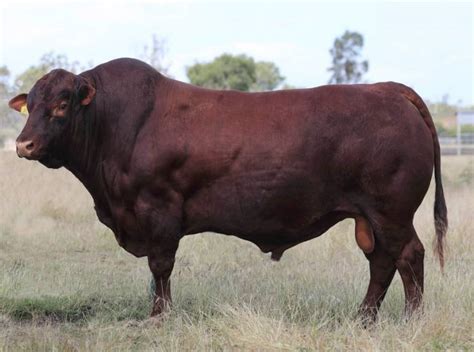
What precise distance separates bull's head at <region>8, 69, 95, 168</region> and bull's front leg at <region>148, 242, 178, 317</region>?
105 cm

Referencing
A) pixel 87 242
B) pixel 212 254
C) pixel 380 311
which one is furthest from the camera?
pixel 87 242

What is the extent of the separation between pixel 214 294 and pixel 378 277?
1404 mm

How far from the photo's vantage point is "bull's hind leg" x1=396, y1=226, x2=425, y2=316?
215 inches

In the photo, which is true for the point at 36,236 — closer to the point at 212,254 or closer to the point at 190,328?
the point at 212,254

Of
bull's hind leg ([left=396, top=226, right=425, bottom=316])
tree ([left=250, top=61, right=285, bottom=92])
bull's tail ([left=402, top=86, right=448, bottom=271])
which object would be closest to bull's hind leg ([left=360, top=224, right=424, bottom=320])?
bull's hind leg ([left=396, top=226, right=425, bottom=316])

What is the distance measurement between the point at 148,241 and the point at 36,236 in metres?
4.51

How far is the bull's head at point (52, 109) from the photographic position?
5.23 metres

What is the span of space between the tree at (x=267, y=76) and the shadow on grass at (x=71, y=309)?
137 ft

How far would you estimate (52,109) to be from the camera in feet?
17.5

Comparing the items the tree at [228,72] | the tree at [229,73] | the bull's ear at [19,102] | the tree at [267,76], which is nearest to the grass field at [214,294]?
the bull's ear at [19,102]

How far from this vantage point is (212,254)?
856cm

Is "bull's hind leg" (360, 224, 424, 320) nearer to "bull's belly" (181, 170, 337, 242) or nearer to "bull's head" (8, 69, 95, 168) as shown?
"bull's belly" (181, 170, 337, 242)

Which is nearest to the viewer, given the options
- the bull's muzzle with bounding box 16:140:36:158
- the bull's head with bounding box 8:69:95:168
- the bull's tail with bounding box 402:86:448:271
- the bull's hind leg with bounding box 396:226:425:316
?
the bull's muzzle with bounding box 16:140:36:158

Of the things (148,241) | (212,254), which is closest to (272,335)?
(148,241)
